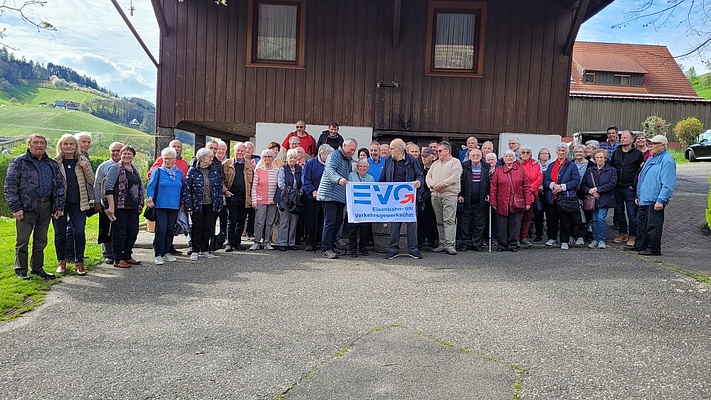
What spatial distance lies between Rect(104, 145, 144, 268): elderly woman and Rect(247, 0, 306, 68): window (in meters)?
5.17

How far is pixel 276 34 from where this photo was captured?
1216 cm

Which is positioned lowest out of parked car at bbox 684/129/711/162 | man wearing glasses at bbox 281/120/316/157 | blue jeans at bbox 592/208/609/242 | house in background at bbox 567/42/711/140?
blue jeans at bbox 592/208/609/242

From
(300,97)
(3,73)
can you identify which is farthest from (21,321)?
(3,73)

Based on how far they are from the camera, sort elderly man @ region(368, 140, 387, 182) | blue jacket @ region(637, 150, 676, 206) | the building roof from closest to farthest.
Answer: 1. blue jacket @ region(637, 150, 676, 206)
2. elderly man @ region(368, 140, 387, 182)
3. the building roof

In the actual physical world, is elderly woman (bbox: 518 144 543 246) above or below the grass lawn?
above

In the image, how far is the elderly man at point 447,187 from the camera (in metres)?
8.91

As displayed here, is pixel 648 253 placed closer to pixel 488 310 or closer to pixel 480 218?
pixel 480 218

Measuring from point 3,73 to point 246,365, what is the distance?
84.4 meters

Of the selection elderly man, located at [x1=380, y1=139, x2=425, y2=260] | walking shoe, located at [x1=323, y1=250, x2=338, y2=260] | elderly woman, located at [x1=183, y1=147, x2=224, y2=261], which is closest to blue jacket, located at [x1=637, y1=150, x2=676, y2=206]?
elderly man, located at [x1=380, y1=139, x2=425, y2=260]

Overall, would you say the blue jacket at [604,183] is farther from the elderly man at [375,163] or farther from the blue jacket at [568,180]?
the elderly man at [375,163]

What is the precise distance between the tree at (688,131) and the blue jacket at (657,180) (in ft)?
97.7

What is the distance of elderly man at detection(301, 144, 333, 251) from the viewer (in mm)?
9094

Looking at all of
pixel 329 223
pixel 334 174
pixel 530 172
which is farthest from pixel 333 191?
pixel 530 172

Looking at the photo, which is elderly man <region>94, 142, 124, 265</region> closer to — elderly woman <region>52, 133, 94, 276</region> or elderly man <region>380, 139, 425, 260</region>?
elderly woman <region>52, 133, 94, 276</region>
